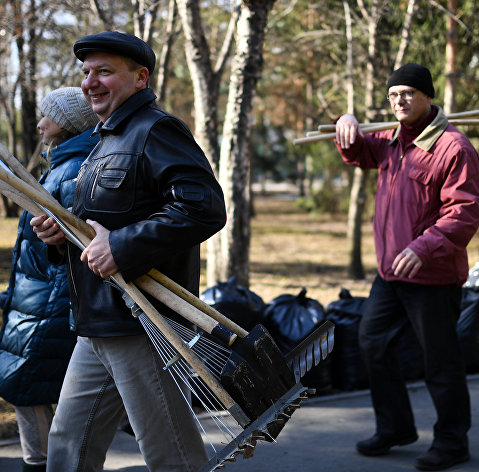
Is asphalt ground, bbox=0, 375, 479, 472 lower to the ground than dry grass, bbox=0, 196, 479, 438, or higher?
higher

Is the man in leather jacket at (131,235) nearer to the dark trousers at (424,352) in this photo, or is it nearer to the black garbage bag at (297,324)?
the dark trousers at (424,352)

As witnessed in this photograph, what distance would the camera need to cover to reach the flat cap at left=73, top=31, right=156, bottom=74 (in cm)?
235

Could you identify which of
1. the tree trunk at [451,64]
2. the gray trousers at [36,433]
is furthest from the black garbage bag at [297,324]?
the tree trunk at [451,64]

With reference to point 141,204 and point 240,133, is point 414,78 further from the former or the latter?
point 240,133

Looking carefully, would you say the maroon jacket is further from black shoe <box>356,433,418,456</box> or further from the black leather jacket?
the black leather jacket

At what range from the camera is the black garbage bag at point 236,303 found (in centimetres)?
512

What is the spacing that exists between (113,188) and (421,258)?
1.77 metres

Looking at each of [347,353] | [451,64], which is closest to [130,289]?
[347,353]

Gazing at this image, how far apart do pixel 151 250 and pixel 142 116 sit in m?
0.48

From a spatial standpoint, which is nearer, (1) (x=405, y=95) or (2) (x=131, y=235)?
(2) (x=131, y=235)

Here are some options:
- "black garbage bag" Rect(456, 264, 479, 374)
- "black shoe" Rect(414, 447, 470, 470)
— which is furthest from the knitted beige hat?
"black garbage bag" Rect(456, 264, 479, 374)

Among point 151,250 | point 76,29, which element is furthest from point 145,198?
point 76,29

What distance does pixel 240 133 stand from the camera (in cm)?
673

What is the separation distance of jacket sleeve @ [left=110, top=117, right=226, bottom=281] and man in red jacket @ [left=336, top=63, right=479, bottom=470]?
152cm
